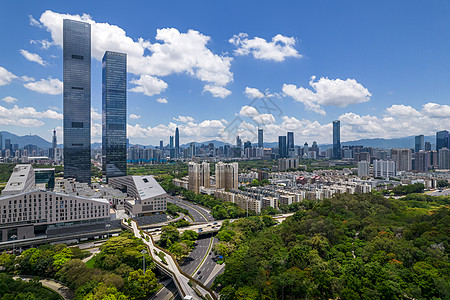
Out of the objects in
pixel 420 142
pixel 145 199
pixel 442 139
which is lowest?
A: pixel 145 199

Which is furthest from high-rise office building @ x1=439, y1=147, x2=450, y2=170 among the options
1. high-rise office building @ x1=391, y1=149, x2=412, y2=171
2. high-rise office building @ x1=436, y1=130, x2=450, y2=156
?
high-rise office building @ x1=436, y1=130, x2=450, y2=156

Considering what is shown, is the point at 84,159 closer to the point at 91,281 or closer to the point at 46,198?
the point at 46,198

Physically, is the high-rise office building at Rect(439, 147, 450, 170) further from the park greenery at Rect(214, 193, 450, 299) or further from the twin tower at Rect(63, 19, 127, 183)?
the twin tower at Rect(63, 19, 127, 183)

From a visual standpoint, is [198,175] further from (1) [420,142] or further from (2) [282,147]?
(1) [420,142]

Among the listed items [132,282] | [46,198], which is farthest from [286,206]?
[46,198]

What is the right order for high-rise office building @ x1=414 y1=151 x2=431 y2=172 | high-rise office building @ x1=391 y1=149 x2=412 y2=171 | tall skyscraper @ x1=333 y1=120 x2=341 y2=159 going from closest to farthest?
high-rise office building @ x1=414 y1=151 x2=431 y2=172 < high-rise office building @ x1=391 y1=149 x2=412 y2=171 < tall skyscraper @ x1=333 y1=120 x2=341 y2=159

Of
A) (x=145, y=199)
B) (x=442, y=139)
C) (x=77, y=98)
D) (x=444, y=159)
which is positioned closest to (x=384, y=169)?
(x=444, y=159)
